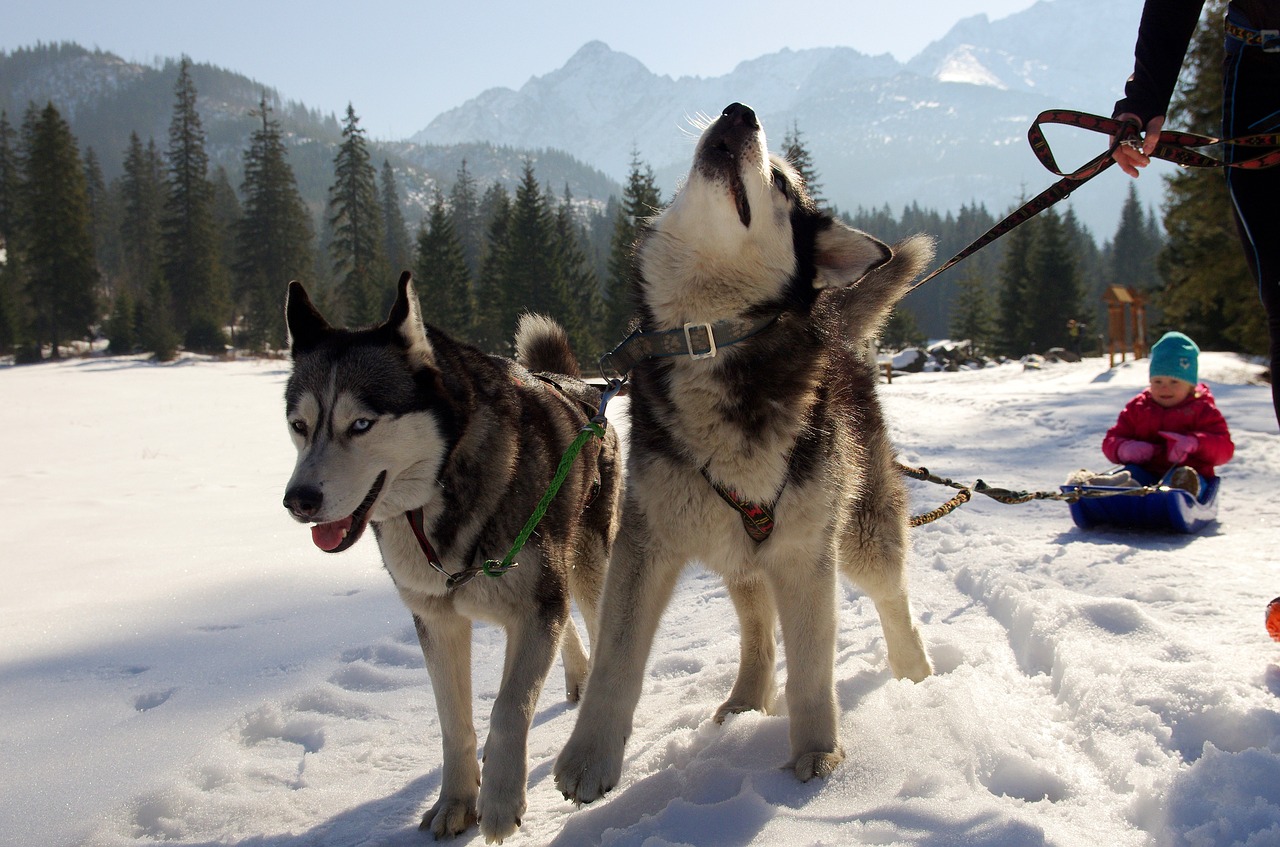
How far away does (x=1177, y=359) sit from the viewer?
5.63 m

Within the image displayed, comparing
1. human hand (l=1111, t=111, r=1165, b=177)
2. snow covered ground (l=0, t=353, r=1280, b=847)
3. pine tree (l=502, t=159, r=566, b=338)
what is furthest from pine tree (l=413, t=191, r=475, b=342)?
human hand (l=1111, t=111, r=1165, b=177)

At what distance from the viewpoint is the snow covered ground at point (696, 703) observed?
83.8 inches

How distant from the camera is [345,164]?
1649 inches

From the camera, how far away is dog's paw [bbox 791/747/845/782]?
7.64 feet

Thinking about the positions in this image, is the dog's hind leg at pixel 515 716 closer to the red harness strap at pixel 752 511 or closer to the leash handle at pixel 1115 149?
the red harness strap at pixel 752 511

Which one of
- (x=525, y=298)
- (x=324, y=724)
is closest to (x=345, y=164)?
(x=525, y=298)

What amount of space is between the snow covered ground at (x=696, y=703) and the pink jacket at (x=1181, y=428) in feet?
1.73

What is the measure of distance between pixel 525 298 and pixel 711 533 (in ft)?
112

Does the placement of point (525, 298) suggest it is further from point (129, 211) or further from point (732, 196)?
point (129, 211)

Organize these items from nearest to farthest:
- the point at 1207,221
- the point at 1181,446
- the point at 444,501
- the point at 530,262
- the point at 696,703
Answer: the point at 444,501 → the point at 696,703 → the point at 1181,446 → the point at 1207,221 → the point at 530,262

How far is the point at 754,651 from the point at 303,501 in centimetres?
183

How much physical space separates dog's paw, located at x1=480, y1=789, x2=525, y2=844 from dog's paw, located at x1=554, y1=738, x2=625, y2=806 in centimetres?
18

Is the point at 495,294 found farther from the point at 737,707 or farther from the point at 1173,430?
the point at 737,707

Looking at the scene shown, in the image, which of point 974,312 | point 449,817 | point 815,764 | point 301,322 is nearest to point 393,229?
point 974,312
